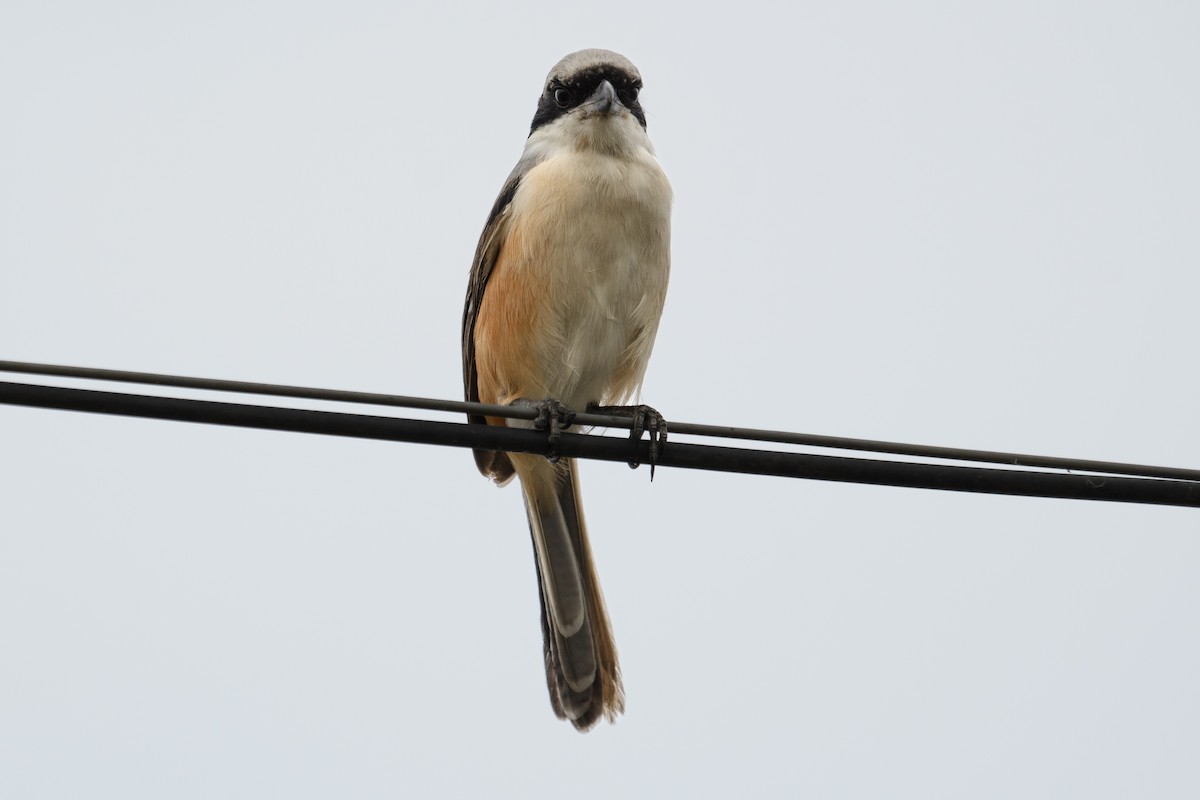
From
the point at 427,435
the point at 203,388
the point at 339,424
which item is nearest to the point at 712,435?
the point at 427,435

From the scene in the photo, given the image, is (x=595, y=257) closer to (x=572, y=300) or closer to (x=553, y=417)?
(x=572, y=300)

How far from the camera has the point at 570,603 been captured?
5465 mm

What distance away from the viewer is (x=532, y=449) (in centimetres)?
354

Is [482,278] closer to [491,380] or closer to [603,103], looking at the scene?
[491,380]

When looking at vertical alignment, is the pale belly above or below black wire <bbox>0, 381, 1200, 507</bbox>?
above

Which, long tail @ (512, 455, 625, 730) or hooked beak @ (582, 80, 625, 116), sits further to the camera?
long tail @ (512, 455, 625, 730)

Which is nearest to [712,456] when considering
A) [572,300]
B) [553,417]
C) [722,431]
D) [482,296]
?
[722,431]

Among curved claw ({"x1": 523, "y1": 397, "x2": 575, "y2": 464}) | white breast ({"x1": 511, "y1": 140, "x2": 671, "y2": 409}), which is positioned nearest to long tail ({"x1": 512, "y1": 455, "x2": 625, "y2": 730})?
white breast ({"x1": 511, "y1": 140, "x2": 671, "y2": 409})

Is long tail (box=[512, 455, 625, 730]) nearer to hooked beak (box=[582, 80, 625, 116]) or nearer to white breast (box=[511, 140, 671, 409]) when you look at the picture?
white breast (box=[511, 140, 671, 409])

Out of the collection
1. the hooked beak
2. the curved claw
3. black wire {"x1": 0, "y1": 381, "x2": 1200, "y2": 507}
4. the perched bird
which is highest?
the hooked beak

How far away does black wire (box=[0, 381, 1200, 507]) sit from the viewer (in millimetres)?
3020

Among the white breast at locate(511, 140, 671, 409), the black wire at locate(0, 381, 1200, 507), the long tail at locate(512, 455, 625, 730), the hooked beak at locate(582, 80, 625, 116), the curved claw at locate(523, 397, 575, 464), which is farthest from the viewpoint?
the long tail at locate(512, 455, 625, 730)

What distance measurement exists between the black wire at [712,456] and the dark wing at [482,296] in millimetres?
1878

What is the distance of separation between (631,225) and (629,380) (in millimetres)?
706
